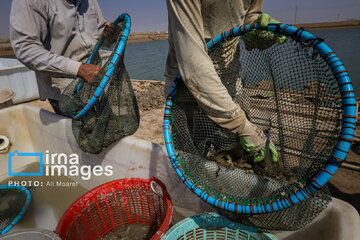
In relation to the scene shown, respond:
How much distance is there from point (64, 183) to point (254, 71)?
2394 mm

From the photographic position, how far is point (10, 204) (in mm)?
2389

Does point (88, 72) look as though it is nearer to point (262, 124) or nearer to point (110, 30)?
point (110, 30)

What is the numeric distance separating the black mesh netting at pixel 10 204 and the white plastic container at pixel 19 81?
3741mm

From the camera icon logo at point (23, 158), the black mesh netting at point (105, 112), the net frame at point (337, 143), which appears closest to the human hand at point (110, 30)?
the black mesh netting at point (105, 112)

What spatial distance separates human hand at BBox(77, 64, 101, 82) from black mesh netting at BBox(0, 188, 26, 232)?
1.57 meters

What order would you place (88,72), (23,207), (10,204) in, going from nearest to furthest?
1. (88,72)
2. (23,207)
3. (10,204)

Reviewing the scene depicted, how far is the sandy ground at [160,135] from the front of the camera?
2.62 meters

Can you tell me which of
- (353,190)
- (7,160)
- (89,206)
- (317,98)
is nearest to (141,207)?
(89,206)

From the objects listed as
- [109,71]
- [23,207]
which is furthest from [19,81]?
[109,71]

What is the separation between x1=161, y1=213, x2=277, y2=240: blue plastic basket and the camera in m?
1.35

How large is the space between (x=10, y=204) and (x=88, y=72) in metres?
1.74

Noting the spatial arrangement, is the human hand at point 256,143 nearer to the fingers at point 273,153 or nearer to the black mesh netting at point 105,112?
the fingers at point 273,153

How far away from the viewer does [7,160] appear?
9.19 feet

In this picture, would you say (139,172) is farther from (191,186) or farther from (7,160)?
(7,160)
